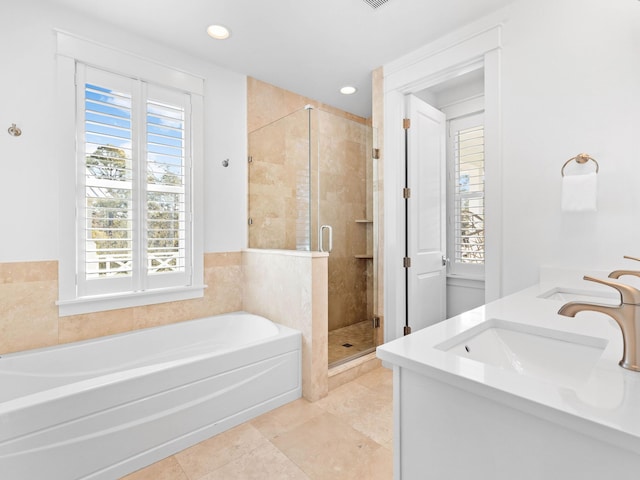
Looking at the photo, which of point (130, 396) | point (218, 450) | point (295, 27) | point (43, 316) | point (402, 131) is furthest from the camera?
point (402, 131)

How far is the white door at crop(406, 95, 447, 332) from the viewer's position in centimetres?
283

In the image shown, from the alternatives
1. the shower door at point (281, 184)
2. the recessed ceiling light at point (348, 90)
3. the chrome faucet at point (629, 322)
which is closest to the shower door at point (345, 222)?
the shower door at point (281, 184)

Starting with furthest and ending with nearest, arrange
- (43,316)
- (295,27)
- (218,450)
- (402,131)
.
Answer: (402,131) → (295,27) → (43,316) → (218,450)

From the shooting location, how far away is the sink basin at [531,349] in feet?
2.93

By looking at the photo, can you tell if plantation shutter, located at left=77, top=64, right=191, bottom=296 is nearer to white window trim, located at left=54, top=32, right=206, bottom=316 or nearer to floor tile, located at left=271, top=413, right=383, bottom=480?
white window trim, located at left=54, top=32, right=206, bottom=316

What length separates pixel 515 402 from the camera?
61 cm

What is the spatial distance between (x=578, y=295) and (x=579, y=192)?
0.57 meters

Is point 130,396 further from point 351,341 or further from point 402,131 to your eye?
point 402,131

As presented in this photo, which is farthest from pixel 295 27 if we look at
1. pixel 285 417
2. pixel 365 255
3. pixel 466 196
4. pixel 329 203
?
pixel 285 417

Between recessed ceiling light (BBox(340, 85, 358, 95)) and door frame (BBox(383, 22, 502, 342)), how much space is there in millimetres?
508

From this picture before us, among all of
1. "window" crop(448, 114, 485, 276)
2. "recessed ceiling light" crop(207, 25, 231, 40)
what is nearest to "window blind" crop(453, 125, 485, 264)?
"window" crop(448, 114, 485, 276)

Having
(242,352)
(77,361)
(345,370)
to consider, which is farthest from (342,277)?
(77,361)

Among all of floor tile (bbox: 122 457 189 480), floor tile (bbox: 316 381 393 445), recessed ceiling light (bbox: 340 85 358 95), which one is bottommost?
floor tile (bbox: 122 457 189 480)

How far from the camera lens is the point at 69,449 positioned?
4.71 feet
